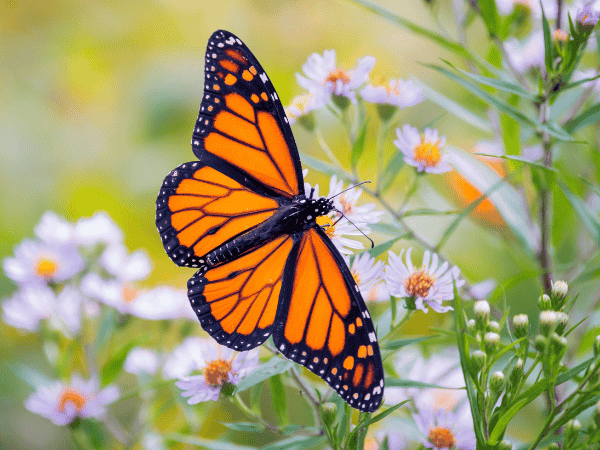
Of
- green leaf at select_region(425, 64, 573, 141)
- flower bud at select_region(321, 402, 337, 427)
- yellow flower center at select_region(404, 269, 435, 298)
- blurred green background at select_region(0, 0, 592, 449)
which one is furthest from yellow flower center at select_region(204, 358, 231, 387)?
blurred green background at select_region(0, 0, 592, 449)

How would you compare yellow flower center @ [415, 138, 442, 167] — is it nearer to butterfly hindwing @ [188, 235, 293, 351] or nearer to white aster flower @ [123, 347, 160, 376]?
butterfly hindwing @ [188, 235, 293, 351]

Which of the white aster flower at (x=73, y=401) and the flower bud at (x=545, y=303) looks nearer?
the flower bud at (x=545, y=303)

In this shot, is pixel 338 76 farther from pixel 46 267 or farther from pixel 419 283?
pixel 46 267

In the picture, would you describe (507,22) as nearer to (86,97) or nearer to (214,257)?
(214,257)

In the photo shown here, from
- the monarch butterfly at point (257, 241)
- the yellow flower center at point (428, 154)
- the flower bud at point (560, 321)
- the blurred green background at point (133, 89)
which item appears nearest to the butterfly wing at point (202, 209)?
the monarch butterfly at point (257, 241)

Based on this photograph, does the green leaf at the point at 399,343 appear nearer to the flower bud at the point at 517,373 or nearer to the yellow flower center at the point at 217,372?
the flower bud at the point at 517,373

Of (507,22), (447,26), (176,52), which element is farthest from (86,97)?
(507,22)
